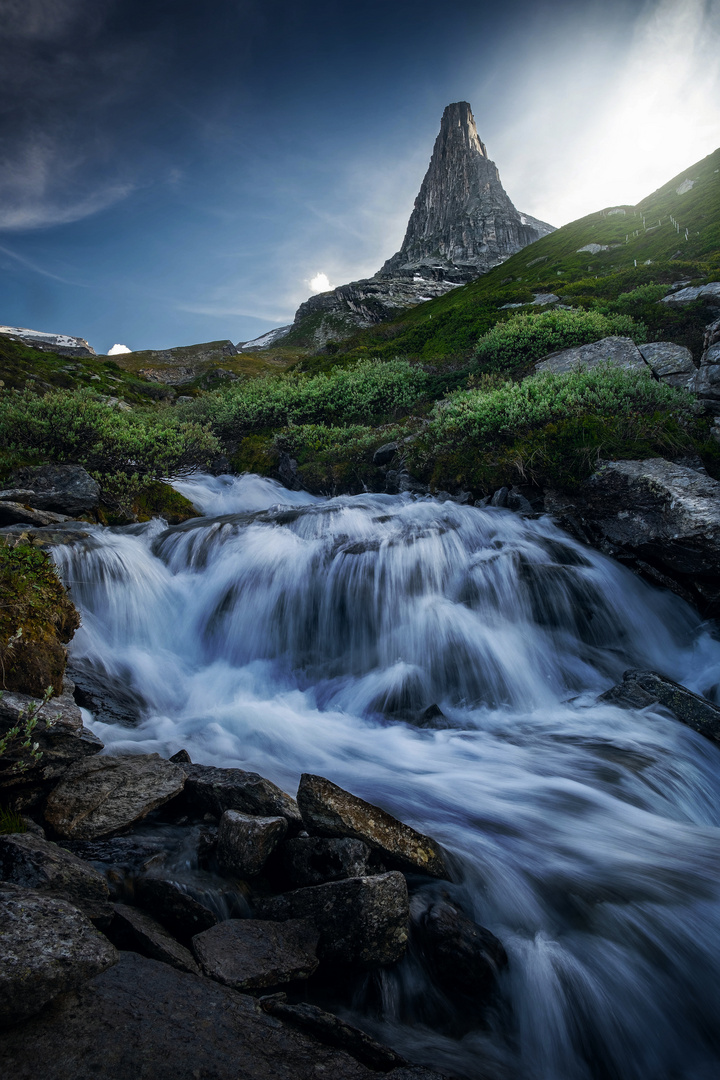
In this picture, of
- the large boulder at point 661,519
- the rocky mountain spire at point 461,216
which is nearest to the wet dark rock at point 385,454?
the large boulder at point 661,519

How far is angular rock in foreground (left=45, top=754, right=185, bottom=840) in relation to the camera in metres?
3.43

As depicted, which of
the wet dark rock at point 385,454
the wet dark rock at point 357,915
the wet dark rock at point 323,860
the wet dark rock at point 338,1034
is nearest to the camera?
the wet dark rock at point 338,1034

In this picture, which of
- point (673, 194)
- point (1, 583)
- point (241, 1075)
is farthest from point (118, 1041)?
point (673, 194)

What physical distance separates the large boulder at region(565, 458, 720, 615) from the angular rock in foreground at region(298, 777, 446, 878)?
707 centimetres

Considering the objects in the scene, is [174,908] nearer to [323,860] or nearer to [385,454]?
[323,860]

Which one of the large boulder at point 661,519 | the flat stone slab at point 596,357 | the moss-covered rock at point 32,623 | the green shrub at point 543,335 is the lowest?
the moss-covered rock at point 32,623

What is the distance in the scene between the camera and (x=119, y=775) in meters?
3.91

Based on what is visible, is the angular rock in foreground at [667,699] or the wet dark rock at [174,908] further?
the angular rock in foreground at [667,699]

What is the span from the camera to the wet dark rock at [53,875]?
258 centimetres

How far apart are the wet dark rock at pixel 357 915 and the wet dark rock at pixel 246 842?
0.33 meters

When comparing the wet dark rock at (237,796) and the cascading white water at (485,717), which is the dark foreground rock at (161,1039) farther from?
the wet dark rock at (237,796)

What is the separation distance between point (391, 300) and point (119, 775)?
91160mm

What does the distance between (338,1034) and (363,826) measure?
1.20 m

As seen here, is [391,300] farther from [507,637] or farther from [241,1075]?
[241,1075]
